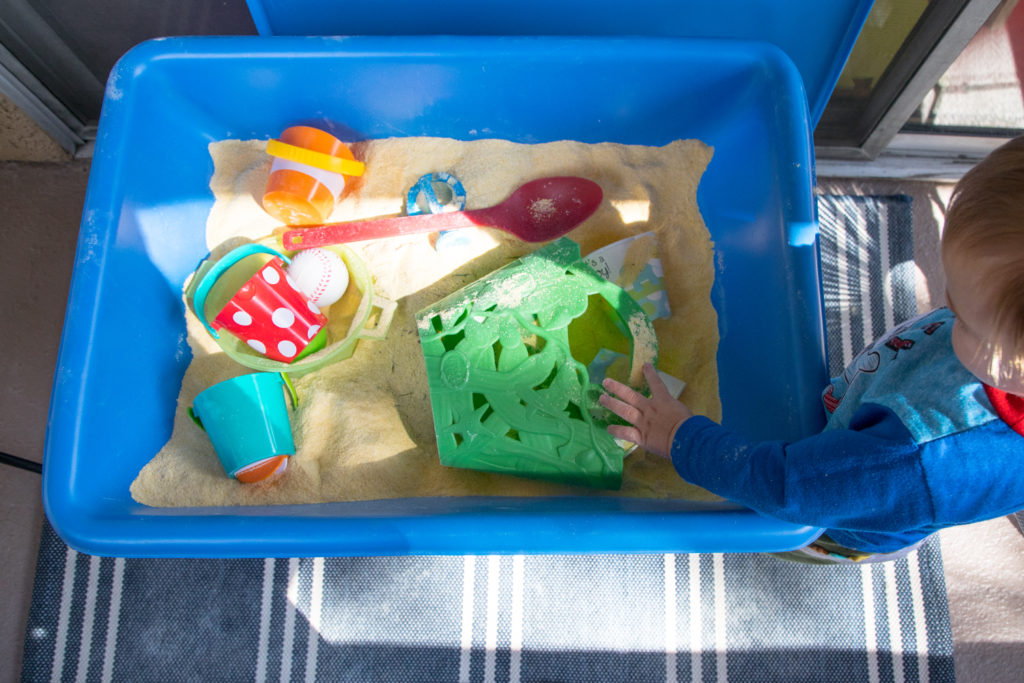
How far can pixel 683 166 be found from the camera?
2.97 ft

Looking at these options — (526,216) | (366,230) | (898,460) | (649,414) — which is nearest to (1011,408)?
(898,460)

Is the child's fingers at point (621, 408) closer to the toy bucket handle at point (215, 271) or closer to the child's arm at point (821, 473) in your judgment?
the child's arm at point (821, 473)

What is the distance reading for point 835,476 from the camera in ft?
1.78

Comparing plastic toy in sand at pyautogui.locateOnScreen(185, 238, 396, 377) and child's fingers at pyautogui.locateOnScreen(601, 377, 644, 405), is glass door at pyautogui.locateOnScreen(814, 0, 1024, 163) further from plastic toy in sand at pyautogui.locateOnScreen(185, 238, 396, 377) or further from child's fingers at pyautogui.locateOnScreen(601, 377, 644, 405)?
plastic toy in sand at pyautogui.locateOnScreen(185, 238, 396, 377)

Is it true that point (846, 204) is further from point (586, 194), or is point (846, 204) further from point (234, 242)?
point (234, 242)

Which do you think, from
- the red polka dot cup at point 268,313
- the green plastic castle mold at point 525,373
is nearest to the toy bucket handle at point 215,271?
the red polka dot cup at point 268,313

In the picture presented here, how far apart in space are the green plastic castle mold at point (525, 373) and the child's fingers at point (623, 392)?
0.13 feet

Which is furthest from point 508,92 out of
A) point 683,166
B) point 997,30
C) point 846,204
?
point 997,30

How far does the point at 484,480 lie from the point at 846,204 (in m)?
0.86

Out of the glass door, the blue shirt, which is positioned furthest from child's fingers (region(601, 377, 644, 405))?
the glass door

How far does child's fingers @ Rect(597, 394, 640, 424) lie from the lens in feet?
2.37

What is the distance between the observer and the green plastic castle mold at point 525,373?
0.77m

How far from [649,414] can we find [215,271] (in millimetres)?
599

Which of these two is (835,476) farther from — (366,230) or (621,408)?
(366,230)
